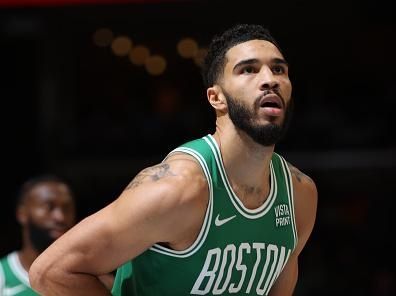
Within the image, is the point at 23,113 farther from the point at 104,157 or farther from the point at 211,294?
the point at 211,294

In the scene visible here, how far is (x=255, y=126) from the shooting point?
3104 millimetres

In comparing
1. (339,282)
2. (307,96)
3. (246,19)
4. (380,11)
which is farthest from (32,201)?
(380,11)

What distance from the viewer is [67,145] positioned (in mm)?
9016

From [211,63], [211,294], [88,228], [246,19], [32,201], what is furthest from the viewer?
[246,19]

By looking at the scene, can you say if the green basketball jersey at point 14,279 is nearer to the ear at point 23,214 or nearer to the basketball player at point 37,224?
the basketball player at point 37,224

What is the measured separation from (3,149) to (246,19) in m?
3.03

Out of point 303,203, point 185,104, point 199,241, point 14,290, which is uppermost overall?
point 185,104

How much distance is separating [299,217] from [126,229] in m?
0.88

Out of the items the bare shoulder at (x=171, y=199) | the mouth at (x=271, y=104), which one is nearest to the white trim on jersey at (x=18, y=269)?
the bare shoulder at (x=171, y=199)

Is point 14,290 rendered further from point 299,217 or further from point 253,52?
point 253,52

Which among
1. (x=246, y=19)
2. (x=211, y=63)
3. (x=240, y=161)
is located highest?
(x=246, y=19)

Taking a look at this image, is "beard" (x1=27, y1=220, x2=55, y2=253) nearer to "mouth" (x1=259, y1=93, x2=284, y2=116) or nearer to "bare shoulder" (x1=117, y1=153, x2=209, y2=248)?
"bare shoulder" (x1=117, y1=153, x2=209, y2=248)

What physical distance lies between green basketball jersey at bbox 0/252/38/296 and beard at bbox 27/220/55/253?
13cm

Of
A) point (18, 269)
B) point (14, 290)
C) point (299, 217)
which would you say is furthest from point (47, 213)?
point (299, 217)
